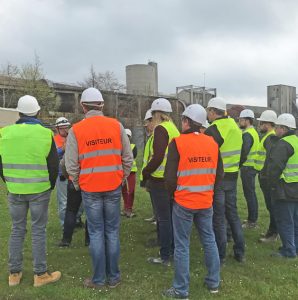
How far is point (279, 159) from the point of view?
628 centimetres

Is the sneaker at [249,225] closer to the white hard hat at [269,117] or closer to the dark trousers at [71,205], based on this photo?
the white hard hat at [269,117]

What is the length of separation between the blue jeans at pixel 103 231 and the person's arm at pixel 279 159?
100.0 inches

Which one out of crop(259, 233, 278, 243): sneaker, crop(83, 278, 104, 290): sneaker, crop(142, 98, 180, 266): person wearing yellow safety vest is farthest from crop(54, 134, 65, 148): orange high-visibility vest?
crop(259, 233, 278, 243): sneaker

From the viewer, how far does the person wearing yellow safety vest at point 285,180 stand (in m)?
6.30

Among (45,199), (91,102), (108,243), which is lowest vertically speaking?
(108,243)

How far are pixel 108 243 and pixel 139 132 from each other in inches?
1414

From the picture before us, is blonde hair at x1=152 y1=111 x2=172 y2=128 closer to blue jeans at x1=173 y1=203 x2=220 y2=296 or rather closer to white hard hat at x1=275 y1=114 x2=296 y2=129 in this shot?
blue jeans at x1=173 y1=203 x2=220 y2=296

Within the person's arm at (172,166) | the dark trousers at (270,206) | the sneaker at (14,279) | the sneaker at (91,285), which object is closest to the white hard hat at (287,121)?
the dark trousers at (270,206)

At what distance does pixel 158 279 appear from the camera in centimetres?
551

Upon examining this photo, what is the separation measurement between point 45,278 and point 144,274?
1320mm

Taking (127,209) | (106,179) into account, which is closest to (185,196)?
(106,179)

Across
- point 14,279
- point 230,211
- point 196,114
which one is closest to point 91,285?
point 14,279

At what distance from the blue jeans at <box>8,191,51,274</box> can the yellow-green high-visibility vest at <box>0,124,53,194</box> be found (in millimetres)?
120

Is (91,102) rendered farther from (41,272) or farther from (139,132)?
(139,132)
